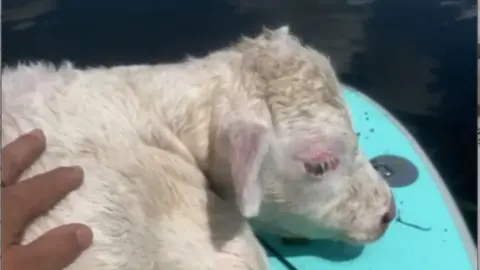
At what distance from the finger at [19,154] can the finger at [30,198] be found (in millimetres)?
21

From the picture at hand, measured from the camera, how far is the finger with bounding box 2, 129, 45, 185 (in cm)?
79

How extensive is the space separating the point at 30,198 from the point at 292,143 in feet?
1.01

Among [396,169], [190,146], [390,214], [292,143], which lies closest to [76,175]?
[190,146]

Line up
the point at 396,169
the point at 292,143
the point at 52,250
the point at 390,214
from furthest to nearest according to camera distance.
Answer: the point at 396,169 → the point at 390,214 → the point at 292,143 → the point at 52,250

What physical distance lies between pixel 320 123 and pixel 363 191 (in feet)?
0.48

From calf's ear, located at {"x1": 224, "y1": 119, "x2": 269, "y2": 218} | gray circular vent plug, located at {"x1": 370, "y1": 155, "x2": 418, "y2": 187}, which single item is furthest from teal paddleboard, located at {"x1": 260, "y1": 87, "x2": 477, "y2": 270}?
calf's ear, located at {"x1": 224, "y1": 119, "x2": 269, "y2": 218}

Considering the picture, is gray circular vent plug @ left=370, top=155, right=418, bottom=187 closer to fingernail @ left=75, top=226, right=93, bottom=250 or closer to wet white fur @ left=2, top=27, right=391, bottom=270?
wet white fur @ left=2, top=27, right=391, bottom=270

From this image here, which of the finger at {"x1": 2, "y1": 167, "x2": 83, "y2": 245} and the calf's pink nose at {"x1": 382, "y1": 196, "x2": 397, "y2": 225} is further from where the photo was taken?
the calf's pink nose at {"x1": 382, "y1": 196, "x2": 397, "y2": 225}

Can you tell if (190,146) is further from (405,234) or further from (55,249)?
(405,234)

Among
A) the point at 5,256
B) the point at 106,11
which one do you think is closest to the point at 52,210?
the point at 5,256

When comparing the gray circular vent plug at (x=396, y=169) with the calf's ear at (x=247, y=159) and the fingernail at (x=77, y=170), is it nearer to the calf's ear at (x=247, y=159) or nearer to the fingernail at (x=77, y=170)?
the calf's ear at (x=247, y=159)

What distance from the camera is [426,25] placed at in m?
1.32

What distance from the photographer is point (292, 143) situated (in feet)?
2.94

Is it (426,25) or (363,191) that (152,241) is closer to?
(363,191)
